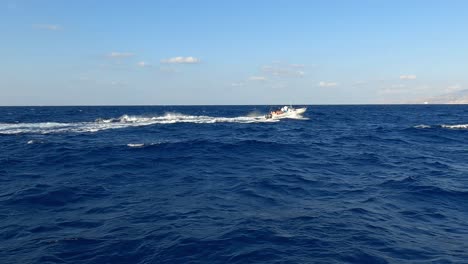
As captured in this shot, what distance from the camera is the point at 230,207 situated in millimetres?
16938

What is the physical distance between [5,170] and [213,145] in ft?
59.8

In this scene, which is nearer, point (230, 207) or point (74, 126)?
point (230, 207)

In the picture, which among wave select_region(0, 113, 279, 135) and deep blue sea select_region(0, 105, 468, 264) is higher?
wave select_region(0, 113, 279, 135)

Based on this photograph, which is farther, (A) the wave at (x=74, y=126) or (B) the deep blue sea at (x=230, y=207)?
(A) the wave at (x=74, y=126)

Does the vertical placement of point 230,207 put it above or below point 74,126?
below

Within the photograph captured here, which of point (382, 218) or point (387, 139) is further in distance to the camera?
point (387, 139)

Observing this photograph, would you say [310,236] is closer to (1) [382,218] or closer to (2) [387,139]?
(1) [382,218]

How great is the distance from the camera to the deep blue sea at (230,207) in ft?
39.5

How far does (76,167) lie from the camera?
26.8 m

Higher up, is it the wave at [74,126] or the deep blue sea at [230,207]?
Answer: the wave at [74,126]

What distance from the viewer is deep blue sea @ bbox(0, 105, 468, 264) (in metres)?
12.0

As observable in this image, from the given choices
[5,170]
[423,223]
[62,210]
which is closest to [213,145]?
[5,170]

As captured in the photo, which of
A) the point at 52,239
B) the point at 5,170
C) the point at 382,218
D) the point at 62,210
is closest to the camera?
the point at 52,239

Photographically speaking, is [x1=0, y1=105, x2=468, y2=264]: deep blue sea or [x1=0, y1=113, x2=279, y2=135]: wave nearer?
[x1=0, y1=105, x2=468, y2=264]: deep blue sea
